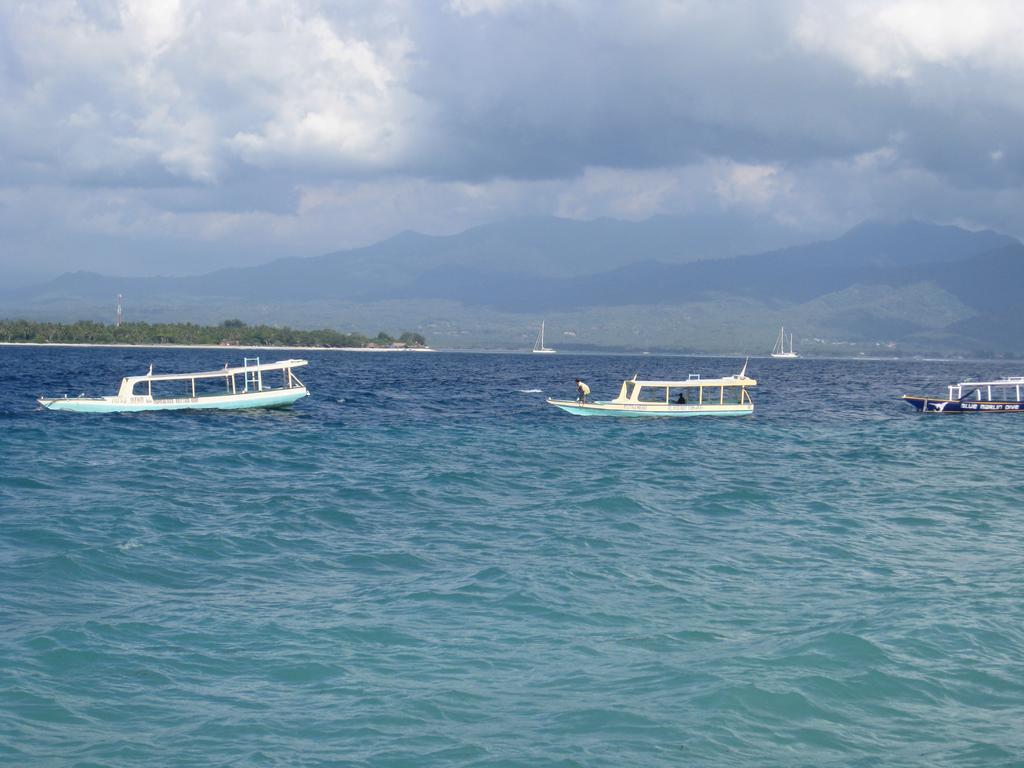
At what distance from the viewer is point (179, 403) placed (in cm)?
6172

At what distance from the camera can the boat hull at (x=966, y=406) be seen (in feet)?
232

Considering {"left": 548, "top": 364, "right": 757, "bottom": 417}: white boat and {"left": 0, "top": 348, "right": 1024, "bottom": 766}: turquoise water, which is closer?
{"left": 0, "top": 348, "right": 1024, "bottom": 766}: turquoise water

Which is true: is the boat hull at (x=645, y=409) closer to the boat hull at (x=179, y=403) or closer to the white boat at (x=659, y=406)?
the white boat at (x=659, y=406)

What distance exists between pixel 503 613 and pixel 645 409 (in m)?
45.1

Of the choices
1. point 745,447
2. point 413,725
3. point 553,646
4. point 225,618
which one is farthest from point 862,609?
point 745,447

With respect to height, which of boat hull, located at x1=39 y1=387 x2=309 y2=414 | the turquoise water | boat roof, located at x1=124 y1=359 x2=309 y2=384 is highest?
boat roof, located at x1=124 y1=359 x2=309 y2=384

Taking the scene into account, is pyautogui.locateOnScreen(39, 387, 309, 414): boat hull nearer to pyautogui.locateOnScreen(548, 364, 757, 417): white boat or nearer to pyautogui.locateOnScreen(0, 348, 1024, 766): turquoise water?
pyautogui.locateOnScreen(548, 364, 757, 417): white boat

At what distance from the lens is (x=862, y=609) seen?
19.6m

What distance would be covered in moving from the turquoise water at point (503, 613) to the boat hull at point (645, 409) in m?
22.2

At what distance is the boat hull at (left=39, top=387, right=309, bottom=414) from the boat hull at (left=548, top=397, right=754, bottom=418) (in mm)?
17359

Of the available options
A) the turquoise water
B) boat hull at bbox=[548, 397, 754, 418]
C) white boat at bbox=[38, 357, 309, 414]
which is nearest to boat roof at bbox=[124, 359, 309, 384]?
white boat at bbox=[38, 357, 309, 414]

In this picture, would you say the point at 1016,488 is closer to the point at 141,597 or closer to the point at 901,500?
the point at 901,500

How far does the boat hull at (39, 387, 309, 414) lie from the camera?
195ft

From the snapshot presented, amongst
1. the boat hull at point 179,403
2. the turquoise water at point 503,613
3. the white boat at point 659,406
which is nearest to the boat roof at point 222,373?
the boat hull at point 179,403
